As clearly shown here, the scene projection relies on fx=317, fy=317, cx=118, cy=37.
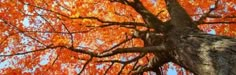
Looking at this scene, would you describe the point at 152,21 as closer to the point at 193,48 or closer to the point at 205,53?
the point at 193,48

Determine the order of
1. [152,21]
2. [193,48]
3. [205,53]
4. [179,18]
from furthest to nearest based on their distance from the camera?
1. [152,21]
2. [179,18]
3. [193,48]
4. [205,53]

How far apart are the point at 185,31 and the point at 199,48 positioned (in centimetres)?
99

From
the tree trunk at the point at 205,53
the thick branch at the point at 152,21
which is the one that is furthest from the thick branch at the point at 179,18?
the tree trunk at the point at 205,53

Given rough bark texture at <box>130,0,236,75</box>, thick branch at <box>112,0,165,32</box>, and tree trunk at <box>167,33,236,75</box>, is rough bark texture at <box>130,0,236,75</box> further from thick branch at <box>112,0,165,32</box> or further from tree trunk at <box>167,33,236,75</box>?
thick branch at <box>112,0,165,32</box>

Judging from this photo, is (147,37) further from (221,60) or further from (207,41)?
(221,60)

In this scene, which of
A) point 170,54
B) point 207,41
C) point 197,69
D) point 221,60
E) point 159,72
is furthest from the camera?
point 159,72

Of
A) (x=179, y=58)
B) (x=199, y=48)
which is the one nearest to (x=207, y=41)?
(x=199, y=48)

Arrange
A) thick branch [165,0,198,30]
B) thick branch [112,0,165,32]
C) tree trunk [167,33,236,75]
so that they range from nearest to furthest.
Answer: tree trunk [167,33,236,75] → thick branch [165,0,198,30] → thick branch [112,0,165,32]

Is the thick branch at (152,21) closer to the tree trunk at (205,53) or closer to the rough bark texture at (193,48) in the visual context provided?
the rough bark texture at (193,48)

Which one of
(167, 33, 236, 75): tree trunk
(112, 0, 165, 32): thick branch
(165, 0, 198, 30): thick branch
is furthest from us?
(112, 0, 165, 32): thick branch

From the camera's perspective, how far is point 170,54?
5742mm

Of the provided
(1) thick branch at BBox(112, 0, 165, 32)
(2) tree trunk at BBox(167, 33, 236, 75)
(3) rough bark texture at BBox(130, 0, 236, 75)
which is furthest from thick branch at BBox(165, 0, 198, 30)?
(2) tree trunk at BBox(167, 33, 236, 75)

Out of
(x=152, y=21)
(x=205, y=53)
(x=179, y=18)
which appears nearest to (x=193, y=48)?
(x=205, y=53)

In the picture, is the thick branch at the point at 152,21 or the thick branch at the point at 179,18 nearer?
the thick branch at the point at 179,18
